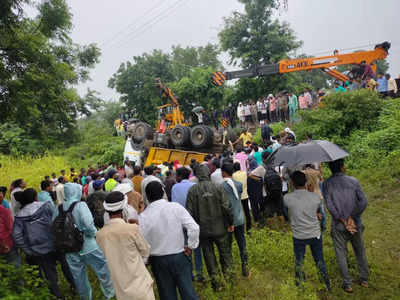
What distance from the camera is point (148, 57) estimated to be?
29234mm

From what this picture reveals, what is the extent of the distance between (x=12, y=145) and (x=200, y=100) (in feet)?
41.6

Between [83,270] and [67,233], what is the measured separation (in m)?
0.60

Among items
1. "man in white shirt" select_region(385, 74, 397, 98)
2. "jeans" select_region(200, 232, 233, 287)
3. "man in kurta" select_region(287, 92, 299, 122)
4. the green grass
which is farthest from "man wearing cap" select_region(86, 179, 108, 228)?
"man in white shirt" select_region(385, 74, 397, 98)

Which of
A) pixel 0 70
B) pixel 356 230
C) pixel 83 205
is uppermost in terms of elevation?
pixel 0 70

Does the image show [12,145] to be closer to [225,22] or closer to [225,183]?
[225,22]

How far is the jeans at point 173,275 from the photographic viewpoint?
119 inches

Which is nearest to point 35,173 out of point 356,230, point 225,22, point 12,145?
point 12,145

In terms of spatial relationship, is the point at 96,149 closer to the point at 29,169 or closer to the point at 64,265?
the point at 29,169

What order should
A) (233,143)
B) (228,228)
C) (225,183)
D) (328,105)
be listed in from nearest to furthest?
1. (228,228)
2. (225,183)
3. (328,105)
4. (233,143)

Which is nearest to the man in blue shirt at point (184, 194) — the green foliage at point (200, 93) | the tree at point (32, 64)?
the tree at point (32, 64)

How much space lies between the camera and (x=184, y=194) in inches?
177

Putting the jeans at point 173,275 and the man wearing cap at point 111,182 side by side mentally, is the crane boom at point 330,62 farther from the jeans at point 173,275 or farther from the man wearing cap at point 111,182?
the jeans at point 173,275

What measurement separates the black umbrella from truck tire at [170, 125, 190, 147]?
8.13 meters

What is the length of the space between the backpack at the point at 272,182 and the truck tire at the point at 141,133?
8.71 meters
